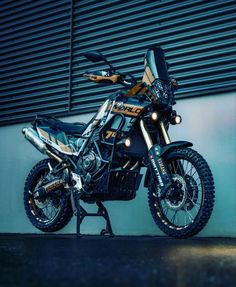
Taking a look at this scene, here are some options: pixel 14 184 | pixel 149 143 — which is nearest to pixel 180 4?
pixel 149 143

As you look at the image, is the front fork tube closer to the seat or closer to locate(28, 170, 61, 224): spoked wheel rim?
the seat

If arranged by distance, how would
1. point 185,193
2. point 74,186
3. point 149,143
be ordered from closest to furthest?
point 185,193
point 149,143
point 74,186

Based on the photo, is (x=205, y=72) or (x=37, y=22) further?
(x=37, y=22)

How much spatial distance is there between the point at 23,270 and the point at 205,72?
358 centimetres

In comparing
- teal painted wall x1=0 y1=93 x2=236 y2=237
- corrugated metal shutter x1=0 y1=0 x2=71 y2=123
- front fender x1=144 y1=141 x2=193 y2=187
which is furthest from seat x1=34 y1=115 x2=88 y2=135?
corrugated metal shutter x1=0 y1=0 x2=71 y2=123

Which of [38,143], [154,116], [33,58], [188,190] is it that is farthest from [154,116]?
[33,58]

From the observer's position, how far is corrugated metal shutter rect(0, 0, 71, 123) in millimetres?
6699

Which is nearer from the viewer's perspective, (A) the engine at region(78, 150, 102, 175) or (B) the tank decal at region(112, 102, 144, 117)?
(B) the tank decal at region(112, 102, 144, 117)

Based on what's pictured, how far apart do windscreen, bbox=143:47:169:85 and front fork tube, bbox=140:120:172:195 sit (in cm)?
38

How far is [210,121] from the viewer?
519 centimetres

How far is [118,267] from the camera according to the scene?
2.27 meters

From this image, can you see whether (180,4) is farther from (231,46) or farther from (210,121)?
(210,121)

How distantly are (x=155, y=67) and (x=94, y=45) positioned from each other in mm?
2317

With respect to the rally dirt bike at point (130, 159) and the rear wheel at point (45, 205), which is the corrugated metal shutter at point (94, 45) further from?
the rear wheel at point (45, 205)
